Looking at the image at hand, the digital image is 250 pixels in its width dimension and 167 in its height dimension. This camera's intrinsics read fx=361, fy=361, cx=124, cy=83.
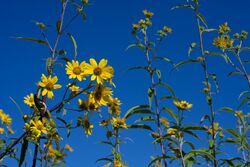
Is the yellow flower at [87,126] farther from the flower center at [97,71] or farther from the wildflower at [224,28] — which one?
the wildflower at [224,28]

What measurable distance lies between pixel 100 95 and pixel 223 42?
2558 mm

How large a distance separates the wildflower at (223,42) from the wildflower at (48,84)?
2.50m

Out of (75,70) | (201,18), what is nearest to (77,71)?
(75,70)

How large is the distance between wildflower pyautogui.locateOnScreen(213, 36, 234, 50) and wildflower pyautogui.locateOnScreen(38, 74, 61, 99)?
8.22 ft

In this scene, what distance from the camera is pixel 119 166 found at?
12.1 ft

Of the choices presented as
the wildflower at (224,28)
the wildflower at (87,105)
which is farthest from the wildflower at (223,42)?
the wildflower at (87,105)

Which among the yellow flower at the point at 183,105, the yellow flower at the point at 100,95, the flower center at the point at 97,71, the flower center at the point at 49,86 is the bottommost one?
the yellow flower at the point at 100,95

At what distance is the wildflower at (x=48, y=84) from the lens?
178 centimetres

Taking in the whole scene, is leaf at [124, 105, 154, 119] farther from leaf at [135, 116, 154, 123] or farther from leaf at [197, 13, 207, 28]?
leaf at [197, 13, 207, 28]

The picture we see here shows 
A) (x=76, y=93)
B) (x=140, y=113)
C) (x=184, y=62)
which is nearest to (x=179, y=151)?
(x=140, y=113)

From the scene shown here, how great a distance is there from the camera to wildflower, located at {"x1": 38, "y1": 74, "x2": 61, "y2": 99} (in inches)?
70.1

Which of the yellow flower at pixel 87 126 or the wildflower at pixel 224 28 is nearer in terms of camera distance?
the yellow flower at pixel 87 126

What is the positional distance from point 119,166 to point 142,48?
126 centimetres

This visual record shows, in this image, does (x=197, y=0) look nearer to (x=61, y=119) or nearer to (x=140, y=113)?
(x=140, y=113)
